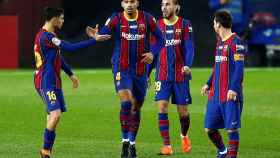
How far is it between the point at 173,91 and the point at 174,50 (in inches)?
24.7

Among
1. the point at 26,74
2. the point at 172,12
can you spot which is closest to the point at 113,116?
the point at 172,12

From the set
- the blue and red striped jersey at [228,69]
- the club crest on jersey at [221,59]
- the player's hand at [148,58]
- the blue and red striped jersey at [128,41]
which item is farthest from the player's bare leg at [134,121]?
the club crest on jersey at [221,59]

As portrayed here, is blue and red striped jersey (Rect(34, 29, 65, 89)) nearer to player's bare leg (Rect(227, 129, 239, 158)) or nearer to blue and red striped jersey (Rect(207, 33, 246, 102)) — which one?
blue and red striped jersey (Rect(207, 33, 246, 102))

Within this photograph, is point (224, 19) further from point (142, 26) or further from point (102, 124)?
point (102, 124)

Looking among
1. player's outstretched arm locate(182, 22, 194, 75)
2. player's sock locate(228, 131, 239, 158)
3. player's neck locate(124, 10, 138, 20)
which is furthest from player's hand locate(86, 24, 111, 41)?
player's sock locate(228, 131, 239, 158)

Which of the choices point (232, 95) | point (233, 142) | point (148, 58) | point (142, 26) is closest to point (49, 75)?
point (148, 58)

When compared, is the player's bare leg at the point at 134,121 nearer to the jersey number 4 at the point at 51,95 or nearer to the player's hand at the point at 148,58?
the player's hand at the point at 148,58

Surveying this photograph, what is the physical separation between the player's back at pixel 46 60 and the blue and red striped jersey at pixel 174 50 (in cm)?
220

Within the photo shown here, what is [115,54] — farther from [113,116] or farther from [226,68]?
[113,116]

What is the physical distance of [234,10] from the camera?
43.2 meters

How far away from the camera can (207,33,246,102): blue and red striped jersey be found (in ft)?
41.5

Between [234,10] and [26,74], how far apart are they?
1214cm

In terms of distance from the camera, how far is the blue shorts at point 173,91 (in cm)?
1488

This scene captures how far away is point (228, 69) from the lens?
12.9 meters
